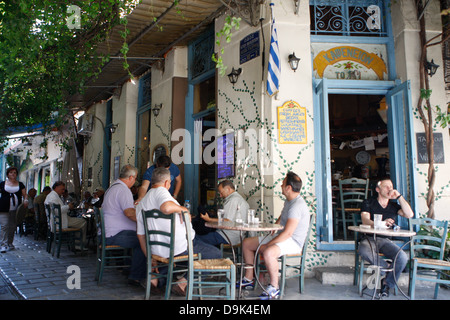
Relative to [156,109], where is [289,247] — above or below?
below

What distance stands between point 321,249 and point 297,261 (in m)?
0.42

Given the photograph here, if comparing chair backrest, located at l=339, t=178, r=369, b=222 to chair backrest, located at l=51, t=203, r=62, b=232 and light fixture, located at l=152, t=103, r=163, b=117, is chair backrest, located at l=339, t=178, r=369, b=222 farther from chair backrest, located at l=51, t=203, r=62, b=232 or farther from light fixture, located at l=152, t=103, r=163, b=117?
chair backrest, located at l=51, t=203, r=62, b=232

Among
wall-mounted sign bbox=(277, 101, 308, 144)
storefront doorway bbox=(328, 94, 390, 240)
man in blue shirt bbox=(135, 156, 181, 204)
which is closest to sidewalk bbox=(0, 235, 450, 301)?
man in blue shirt bbox=(135, 156, 181, 204)

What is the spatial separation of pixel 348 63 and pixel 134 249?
422 centimetres

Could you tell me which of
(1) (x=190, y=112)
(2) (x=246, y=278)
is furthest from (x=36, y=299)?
(1) (x=190, y=112)

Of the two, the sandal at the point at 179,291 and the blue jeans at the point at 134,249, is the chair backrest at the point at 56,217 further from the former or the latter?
the sandal at the point at 179,291

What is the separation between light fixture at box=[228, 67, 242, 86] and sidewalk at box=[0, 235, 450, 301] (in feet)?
10.6

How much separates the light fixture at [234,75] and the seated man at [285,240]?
243 cm

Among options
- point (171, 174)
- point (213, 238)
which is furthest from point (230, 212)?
point (171, 174)

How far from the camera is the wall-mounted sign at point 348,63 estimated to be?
5672mm

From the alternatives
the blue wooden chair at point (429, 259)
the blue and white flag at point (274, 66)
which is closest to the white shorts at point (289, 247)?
the blue wooden chair at point (429, 259)

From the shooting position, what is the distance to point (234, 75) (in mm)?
5930

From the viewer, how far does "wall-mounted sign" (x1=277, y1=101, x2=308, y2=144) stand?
209 inches

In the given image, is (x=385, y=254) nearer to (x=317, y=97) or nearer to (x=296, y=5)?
(x=317, y=97)
